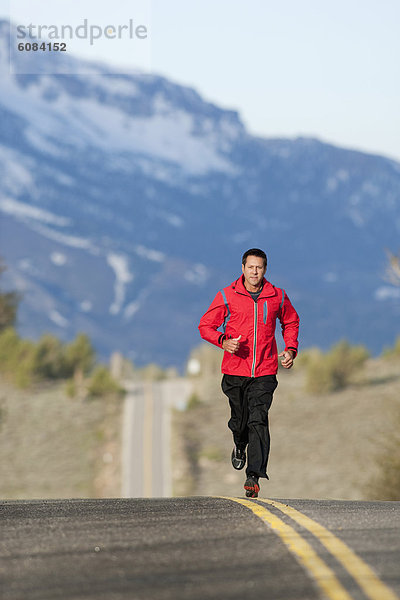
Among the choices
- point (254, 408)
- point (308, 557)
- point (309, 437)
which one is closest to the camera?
point (308, 557)

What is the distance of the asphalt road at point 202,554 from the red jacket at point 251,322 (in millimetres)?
1703

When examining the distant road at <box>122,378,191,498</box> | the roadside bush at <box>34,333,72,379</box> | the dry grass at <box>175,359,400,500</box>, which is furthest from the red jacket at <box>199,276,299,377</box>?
the roadside bush at <box>34,333,72,379</box>

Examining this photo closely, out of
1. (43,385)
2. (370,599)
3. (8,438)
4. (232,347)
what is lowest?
(370,599)

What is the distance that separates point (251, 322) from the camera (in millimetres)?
9844

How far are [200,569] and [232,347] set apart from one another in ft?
12.7

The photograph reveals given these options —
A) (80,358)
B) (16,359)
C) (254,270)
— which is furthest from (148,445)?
(254,270)

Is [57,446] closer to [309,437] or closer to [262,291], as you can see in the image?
[309,437]

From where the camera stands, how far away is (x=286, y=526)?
7324 mm

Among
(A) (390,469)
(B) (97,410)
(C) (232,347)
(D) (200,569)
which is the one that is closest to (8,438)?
(B) (97,410)

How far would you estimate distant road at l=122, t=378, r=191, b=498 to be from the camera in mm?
44688

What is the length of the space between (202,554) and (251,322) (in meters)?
3.75

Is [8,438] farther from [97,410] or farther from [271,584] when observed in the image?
[271,584]

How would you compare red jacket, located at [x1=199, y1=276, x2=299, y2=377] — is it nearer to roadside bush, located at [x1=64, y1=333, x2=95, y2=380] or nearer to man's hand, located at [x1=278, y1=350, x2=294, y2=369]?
man's hand, located at [x1=278, y1=350, x2=294, y2=369]

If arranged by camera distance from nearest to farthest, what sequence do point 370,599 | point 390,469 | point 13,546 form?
point 370,599, point 13,546, point 390,469
